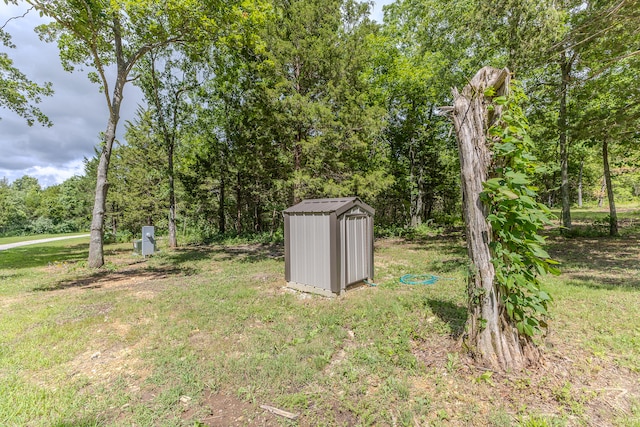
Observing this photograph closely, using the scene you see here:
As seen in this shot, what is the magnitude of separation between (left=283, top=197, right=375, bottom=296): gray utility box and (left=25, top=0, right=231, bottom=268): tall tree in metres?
6.35

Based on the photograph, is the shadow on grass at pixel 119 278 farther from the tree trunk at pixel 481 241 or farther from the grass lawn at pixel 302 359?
the tree trunk at pixel 481 241

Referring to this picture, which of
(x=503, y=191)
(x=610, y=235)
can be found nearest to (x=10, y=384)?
(x=503, y=191)

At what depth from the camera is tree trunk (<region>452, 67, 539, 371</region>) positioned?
2.54 metres

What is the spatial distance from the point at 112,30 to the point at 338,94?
7138 mm

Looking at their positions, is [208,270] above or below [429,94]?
below

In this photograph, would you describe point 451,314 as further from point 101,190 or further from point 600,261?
point 101,190

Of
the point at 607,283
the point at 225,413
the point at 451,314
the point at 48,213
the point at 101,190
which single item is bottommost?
the point at 225,413

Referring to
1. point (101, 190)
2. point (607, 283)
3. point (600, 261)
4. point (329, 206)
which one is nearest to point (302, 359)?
point (329, 206)

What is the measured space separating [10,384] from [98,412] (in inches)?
46.0

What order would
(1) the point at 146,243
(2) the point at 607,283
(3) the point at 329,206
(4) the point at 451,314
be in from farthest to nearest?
1. (1) the point at 146,243
2. (3) the point at 329,206
3. (2) the point at 607,283
4. (4) the point at 451,314

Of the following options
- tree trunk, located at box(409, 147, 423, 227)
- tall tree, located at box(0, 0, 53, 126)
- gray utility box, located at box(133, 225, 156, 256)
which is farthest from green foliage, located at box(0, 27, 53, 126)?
tree trunk, located at box(409, 147, 423, 227)

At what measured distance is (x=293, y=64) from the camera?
9.66 meters

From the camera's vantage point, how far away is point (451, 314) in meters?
3.81

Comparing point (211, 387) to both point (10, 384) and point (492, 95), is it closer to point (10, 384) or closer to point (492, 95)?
point (10, 384)
